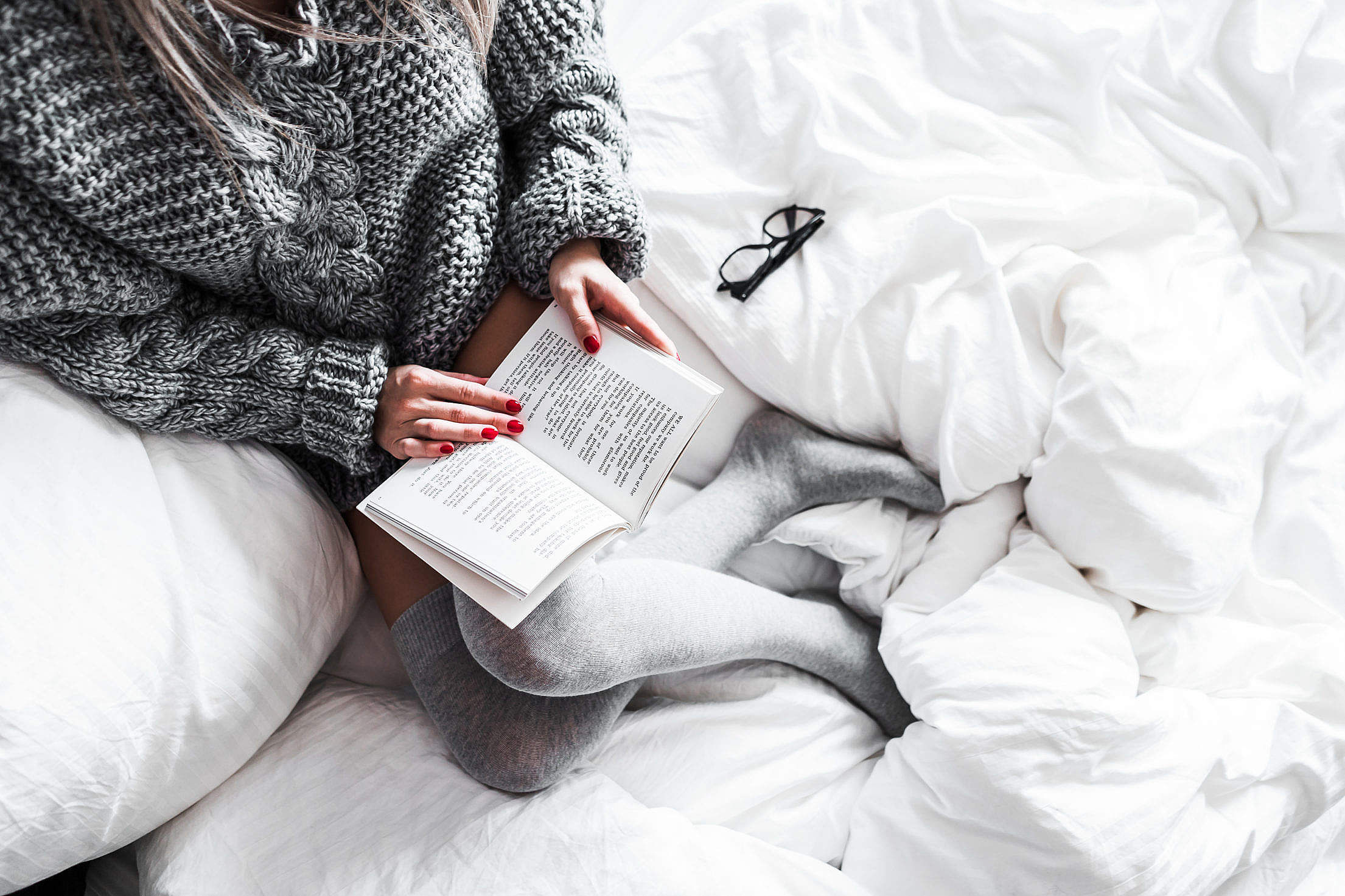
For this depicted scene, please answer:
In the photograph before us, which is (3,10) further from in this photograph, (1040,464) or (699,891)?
(1040,464)

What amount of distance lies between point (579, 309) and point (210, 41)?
12.1 inches

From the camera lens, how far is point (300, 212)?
633 mm

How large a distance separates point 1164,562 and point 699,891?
20.0 inches

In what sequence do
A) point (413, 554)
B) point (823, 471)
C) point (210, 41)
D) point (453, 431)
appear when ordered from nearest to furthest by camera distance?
point (210, 41) < point (453, 431) < point (413, 554) < point (823, 471)

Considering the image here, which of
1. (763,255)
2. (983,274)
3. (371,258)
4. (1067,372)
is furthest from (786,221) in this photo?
(371,258)

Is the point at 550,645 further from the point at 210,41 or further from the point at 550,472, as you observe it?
the point at 210,41

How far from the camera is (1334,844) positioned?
0.75m

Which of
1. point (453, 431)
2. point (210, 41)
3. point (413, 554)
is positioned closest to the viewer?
point (210, 41)

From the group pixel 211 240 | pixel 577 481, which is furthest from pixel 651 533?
pixel 211 240

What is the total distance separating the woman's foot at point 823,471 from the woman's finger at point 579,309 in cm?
28

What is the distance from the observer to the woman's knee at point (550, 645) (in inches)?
25.9

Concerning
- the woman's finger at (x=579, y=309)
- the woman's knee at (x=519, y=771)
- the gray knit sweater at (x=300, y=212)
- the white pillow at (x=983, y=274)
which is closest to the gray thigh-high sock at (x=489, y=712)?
Result: the woman's knee at (x=519, y=771)

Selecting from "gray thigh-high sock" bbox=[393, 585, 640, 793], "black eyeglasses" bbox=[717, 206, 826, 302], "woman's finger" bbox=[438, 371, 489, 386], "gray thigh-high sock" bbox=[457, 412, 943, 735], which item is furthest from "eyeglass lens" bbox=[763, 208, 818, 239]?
"gray thigh-high sock" bbox=[393, 585, 640, 793]

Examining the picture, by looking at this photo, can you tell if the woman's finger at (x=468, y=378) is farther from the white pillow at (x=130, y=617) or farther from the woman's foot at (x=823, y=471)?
the woman's foot at (x=823, y=471)
